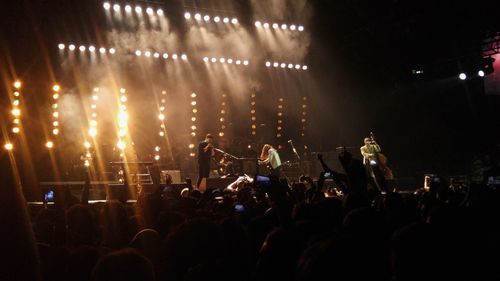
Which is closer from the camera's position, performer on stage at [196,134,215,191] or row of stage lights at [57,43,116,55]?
performer on stage at [196,134,215,191]

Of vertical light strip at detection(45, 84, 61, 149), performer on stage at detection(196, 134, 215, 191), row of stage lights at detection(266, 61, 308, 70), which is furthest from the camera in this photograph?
row of stage lights at detection(266, 61, 308, 70)

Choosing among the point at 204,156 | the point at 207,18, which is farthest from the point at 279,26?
the point at 204,156

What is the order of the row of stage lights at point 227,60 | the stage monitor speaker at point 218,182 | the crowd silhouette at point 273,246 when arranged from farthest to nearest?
1. the row of stage lights at point 227,60
2. the stage monitor speaker at point 218,182
3. the crowd silhouette at point 273,246

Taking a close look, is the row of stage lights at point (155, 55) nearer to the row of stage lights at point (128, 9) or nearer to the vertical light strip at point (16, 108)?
the row of stage lights at point (128, 9)

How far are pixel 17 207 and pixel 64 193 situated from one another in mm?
5988

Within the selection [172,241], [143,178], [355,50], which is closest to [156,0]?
[143,178]

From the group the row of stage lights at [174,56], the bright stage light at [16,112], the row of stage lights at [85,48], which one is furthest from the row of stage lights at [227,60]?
the bright stage light at [16,112]

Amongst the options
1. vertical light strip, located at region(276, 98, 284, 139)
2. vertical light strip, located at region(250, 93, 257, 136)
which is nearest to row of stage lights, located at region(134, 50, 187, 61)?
vertical light strip, located at region(250, 93, 257, 136)

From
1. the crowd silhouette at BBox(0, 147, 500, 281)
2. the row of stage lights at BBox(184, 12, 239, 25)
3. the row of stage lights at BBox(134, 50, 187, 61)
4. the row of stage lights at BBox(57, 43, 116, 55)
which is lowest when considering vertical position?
the crowd silhouette at BBox(0, 147, 500, 281)

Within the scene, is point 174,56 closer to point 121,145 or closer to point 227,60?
point 227,60

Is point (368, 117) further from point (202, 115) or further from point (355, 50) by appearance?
point (202, 115)

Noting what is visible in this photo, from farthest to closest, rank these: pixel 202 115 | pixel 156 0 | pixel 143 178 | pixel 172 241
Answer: pixel 202 115, pixel 156 0, pixel 143 178, pixel 172 241

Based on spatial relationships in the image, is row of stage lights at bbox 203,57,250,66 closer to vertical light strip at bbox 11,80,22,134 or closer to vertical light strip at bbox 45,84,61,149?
vertical light strip at bbox 45,84,61,149

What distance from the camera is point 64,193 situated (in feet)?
23.7
